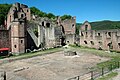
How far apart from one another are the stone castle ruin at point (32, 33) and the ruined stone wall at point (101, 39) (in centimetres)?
244

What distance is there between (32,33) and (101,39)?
1277 centimetres

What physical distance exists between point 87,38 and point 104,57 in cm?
947

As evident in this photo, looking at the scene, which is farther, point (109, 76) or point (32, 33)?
point (32, 33)

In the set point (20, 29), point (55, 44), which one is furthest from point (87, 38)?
point (20, 29)

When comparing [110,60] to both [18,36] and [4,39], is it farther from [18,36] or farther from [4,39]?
[4,39]

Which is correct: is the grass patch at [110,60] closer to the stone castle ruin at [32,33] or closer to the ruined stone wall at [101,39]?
the ruined stone wall at [101,39]

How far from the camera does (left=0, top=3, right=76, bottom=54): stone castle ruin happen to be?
2881cm

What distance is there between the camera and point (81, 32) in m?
33.8

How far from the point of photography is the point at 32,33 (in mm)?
34281

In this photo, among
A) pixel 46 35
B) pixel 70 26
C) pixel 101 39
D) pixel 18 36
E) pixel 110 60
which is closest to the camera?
pixel 110 60

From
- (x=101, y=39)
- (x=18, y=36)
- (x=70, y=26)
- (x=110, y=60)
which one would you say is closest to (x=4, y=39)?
(x=18, y=36)

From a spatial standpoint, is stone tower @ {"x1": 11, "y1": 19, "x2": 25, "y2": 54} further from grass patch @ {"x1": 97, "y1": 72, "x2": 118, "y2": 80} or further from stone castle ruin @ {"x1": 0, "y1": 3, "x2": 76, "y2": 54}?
grass patch @ {"x1": 97, "y1": 72, "x2": 118, "y2": 80}

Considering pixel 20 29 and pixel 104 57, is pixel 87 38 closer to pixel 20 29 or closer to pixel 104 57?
pixel 104 57

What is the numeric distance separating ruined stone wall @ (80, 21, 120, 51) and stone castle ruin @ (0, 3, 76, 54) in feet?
8.01
